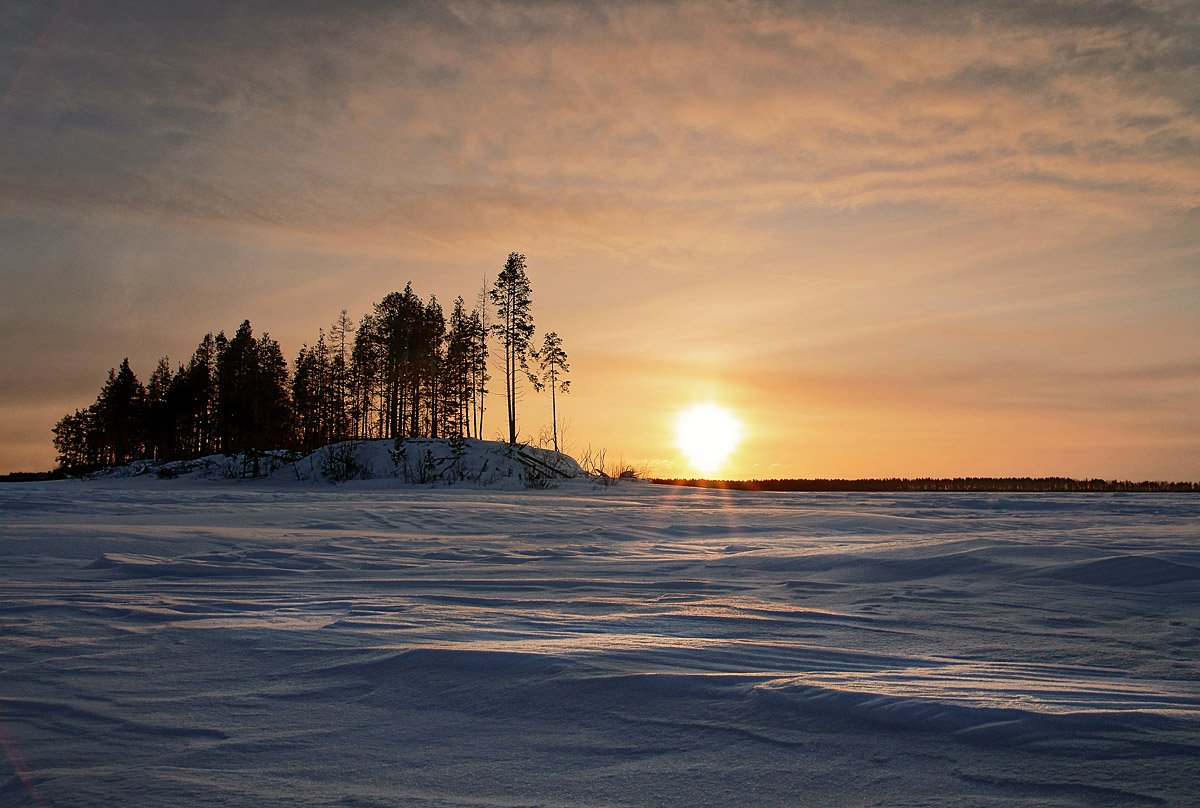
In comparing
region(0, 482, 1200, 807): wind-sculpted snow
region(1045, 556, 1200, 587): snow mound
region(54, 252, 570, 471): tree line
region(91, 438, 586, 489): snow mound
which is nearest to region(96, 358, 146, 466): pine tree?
region(54, 252, 570, 471): tree line

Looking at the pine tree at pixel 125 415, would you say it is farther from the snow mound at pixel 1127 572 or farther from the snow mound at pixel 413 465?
the snow mound at pixel 1127 572

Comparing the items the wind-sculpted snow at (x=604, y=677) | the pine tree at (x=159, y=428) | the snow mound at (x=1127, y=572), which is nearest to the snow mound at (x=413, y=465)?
the wind-sculpted snow at (x=604, y=677)

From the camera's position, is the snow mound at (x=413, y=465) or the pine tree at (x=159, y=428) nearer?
the snow mound at (x=413, y=465)

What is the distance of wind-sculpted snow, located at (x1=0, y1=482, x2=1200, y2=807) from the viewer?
1466 millimetres

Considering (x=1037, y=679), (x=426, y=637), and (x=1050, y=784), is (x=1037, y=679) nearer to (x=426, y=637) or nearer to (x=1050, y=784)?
(x=1050, y=784)

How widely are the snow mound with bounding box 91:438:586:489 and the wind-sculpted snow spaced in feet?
42.0

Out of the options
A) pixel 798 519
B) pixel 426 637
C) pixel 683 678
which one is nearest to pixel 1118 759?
pixel 683 678

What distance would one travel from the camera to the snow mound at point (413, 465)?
17.9m

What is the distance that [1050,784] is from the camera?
1431 millimetres

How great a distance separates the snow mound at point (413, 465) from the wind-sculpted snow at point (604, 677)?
12.8 m

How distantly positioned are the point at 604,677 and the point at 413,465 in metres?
17.4

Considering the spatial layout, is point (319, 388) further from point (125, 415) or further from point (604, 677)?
point (604, 677)

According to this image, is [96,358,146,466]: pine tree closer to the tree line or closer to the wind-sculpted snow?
the tree line

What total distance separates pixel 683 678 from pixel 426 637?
103 centimetres
